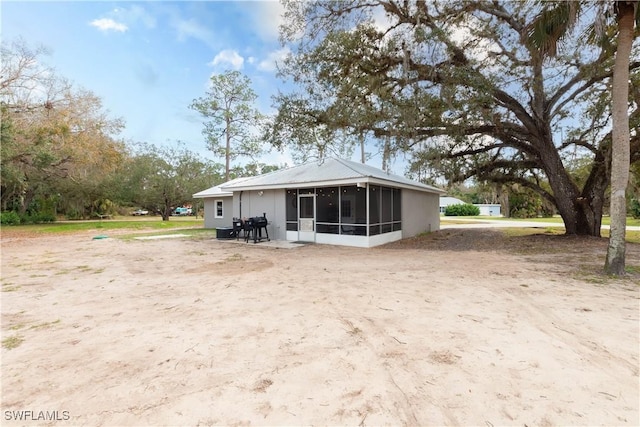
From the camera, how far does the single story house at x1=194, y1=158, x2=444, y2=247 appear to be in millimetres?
10445

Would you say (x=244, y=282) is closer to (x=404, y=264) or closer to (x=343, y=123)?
(x=404, y=264)

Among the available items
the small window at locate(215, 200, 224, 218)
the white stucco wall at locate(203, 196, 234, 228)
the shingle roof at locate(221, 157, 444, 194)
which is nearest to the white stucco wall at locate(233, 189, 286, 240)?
the shingle roof at locate(221, 157, 444, 194)

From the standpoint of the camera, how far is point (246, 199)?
545 inches

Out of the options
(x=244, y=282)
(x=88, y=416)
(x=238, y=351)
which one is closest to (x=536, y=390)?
(x=238, y=351)

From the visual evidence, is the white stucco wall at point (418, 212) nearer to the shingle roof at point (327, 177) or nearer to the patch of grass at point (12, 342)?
the shingle roof at point (327, 177)

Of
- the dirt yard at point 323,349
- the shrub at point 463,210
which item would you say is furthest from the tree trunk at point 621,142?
the shrub at point 463,210

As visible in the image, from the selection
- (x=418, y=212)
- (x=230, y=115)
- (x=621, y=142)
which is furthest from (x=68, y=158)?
(x=621, y=142)

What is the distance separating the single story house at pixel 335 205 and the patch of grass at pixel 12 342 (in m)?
8.36

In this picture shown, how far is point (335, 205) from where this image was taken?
10977mm

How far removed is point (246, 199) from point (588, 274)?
12.2 metres

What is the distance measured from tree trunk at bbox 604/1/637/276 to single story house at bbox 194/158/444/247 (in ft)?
18.9

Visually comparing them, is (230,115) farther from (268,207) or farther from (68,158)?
(268,207)

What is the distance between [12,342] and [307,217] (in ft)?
30.3

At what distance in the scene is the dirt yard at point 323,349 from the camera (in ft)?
6.70
